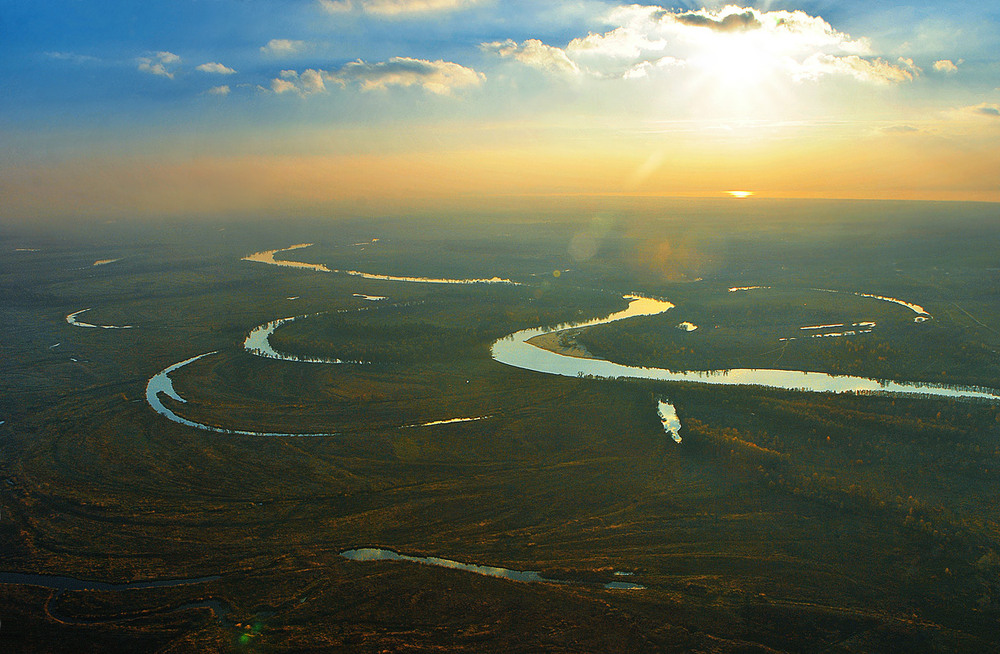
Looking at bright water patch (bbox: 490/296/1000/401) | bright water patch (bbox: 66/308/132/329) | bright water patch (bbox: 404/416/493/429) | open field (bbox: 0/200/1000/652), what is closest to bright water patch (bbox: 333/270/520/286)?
open field (bbox: 0/200/1000/652)

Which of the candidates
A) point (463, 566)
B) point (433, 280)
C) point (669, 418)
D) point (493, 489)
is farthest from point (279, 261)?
point (463, 566)

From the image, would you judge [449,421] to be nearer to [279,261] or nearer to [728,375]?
[728,375]

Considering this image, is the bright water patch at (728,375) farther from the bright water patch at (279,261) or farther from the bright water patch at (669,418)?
the bright water patch at (279,261)

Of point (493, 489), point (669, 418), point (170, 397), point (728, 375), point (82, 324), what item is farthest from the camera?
point (82, 324)

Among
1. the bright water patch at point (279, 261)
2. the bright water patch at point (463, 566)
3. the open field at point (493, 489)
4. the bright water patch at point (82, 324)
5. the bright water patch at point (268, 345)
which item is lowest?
the bright water patch at point (463, 566)

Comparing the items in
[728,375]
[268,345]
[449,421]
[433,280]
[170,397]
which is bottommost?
[449,421]

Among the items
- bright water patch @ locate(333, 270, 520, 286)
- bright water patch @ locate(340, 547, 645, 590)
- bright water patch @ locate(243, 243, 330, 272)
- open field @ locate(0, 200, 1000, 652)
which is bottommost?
bright water patch @ locate(340, 547, 645, 590)

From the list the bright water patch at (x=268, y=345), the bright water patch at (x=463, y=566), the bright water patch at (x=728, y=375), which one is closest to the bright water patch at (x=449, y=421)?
the bright water patch at (x=728, y=375)

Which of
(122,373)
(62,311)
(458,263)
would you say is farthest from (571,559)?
(458,263)

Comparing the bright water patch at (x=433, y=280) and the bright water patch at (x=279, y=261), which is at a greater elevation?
the bright water patch at (x=279, y=261)

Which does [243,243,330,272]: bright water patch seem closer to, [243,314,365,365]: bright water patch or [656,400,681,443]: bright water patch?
[243,314,365,365]: bright water patch
